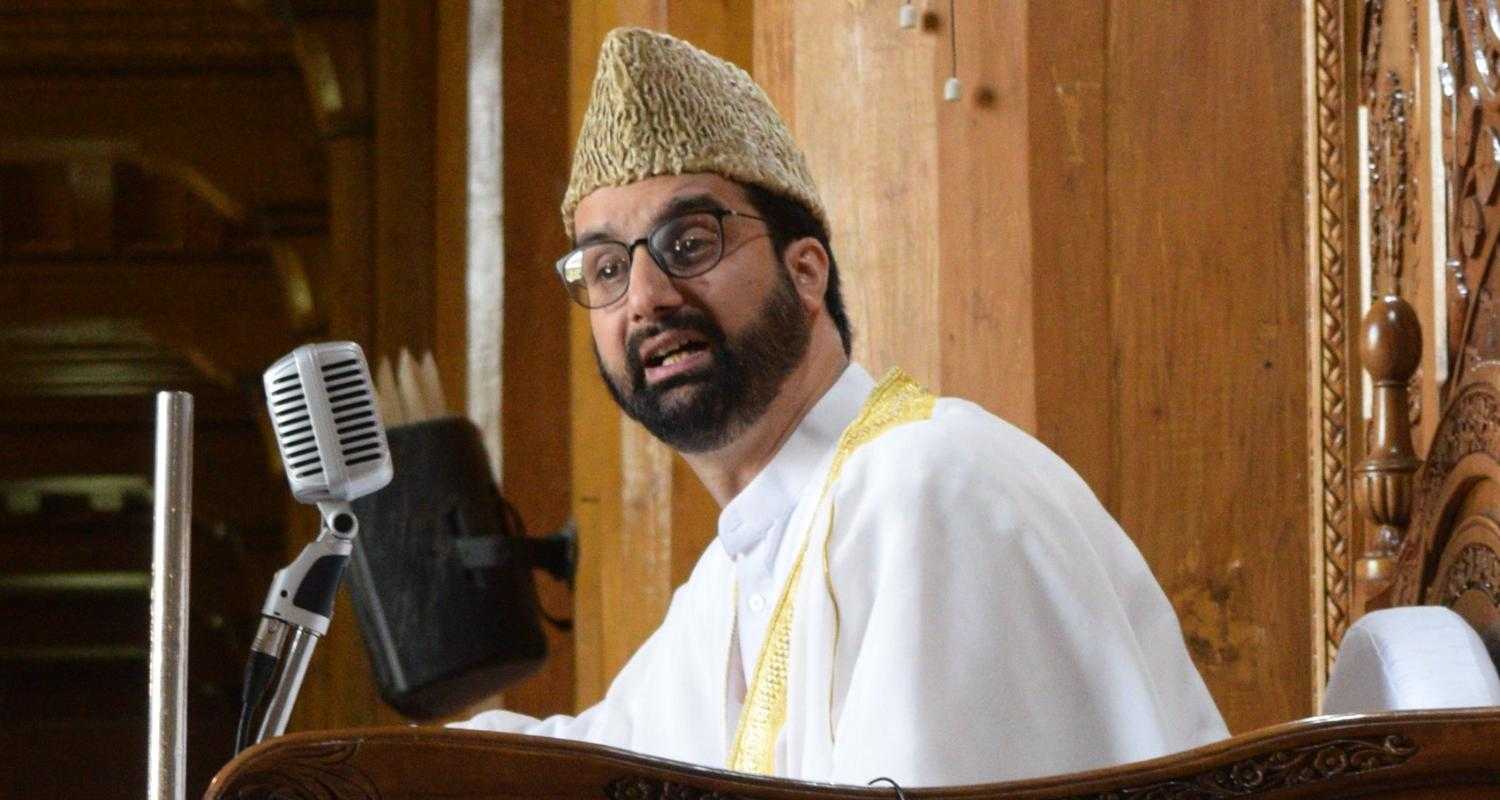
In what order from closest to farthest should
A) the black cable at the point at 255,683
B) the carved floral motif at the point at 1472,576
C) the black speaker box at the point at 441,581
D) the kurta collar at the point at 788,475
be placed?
the black cable at the point at 255,683, the carved floral motif at the point at 1472,576, the kurta collar at the point at 788,475, the black speaker box at the point at 441,581

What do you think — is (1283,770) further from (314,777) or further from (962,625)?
(962,625)

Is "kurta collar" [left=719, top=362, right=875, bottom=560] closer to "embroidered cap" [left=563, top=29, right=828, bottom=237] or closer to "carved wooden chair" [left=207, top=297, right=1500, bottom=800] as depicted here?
"embroidered cap" [left=563, top=29, right=828, bottom=237]

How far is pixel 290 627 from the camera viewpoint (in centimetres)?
157

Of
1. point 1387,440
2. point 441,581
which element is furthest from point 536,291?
point 1387,440

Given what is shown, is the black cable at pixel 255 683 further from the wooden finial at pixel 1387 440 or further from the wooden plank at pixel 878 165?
the wooden plank at pixel 878 165

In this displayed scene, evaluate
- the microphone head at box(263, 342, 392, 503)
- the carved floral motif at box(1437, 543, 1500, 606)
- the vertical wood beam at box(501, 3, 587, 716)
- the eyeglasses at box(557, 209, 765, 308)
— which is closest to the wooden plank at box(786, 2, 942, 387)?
the eyeglasses at box(557, 209, 765, 308)

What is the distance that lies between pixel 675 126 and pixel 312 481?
0.86 m

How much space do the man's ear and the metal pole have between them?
0.98 meters

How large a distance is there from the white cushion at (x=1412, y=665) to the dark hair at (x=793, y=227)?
0.69 m

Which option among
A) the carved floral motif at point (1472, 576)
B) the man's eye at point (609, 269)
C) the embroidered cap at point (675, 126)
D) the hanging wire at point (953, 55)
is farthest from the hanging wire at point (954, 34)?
the carved floral motif at point (1472, 576)

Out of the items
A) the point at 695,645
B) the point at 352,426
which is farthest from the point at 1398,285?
the point at 352,426

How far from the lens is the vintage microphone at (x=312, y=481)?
155 centimetres

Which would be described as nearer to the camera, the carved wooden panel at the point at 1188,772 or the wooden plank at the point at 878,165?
the carved wooden panel at the point at 1188,772

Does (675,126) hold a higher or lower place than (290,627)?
higher
